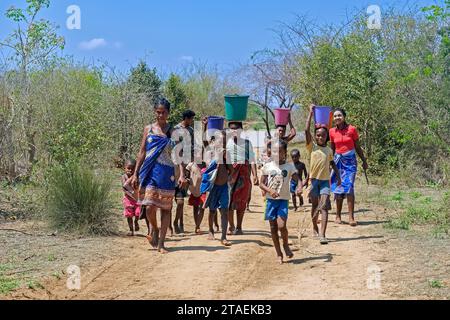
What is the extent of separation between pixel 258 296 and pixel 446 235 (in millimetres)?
3664

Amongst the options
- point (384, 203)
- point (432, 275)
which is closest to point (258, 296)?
point (432, 275)

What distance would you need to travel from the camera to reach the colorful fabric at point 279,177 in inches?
278

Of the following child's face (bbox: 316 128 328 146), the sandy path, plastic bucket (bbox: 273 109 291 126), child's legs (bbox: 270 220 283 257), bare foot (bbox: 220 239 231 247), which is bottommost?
the sandy path

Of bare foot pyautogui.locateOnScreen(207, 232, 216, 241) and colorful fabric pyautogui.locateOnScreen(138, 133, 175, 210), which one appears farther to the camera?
bare foot pyautogui.locateOnScreen(207, 232, 216, 241)

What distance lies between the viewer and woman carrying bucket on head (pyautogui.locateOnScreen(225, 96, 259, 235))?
862cm

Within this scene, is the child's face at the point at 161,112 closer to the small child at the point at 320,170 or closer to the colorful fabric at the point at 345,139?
the small child at the point at 320,170

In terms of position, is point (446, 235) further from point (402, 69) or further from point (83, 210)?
point (402, 69)

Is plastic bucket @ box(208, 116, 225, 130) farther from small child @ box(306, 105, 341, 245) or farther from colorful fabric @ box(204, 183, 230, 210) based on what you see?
small child @ box(306, 105, 341, 245)

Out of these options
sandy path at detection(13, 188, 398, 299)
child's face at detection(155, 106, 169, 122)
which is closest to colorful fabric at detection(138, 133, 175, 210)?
child's face at detection(155, 106, 169, 122)

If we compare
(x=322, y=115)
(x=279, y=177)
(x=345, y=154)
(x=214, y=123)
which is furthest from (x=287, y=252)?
(x=214, y=123)

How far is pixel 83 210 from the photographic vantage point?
857cm

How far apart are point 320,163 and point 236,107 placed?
1.47 metres

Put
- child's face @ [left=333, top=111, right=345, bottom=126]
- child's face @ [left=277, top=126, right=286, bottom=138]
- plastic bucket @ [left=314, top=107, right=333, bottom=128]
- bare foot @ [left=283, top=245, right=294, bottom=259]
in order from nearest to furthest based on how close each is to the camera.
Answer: bare foot @ [left=283, top=245, right=294, bottom=259] → plastic bucket @ [left=314, top=107, right=333, bottom=128] → child's face @ [left=333, top=111, right=345, bottom=126] → child's face @ [left=277, top=126, right=286, bottom=138]

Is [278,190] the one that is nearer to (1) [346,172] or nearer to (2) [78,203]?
(1) [346,172]
